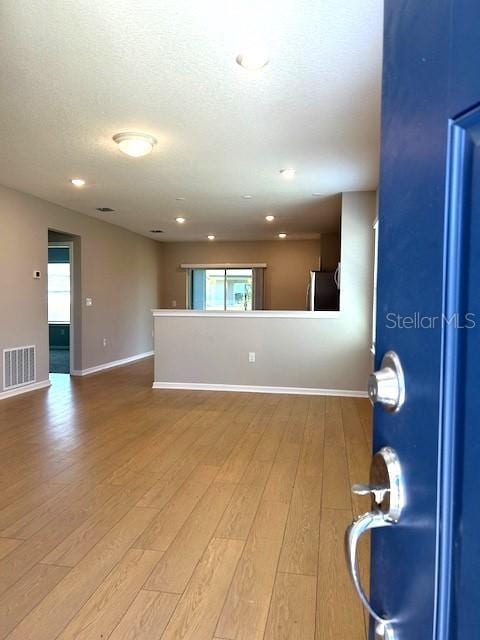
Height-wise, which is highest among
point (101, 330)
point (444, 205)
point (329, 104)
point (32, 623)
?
point (329, 104)

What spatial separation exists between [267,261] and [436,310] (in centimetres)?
850

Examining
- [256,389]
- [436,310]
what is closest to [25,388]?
[256,389]

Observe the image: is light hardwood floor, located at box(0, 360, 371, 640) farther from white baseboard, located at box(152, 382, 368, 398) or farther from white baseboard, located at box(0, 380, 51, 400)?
white baseboard, located at box(152, 382, 368, 398)

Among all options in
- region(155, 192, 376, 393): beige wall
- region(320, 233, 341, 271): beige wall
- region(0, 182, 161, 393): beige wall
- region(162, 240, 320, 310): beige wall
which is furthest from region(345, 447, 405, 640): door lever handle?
region(162, 240, 320, 310): beige wall

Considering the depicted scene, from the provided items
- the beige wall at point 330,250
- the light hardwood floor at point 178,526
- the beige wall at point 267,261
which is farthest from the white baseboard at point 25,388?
the beige wall at point 330,250

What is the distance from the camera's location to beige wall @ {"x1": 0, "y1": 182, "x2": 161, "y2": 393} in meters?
4.89

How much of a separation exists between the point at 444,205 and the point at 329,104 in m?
2.65

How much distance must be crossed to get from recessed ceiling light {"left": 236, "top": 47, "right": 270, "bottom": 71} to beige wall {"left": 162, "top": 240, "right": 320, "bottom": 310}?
21.2 ft

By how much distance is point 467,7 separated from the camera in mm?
356

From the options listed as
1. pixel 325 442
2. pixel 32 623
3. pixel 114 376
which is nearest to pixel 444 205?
pixel 32 623

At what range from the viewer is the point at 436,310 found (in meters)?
0.41

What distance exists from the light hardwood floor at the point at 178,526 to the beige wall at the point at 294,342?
1.14m

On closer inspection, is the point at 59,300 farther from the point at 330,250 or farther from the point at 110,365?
the point at 330,250

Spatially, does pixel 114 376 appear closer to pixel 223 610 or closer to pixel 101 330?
pixel 101 330
